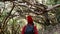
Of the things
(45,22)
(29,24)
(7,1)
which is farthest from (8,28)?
(29,24)

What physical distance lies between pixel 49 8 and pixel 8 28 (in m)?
1.22

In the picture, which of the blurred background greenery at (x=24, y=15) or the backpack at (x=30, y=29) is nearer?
the backpack at (x=30, y=29)

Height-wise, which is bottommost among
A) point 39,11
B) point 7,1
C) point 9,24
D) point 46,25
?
point 46,25

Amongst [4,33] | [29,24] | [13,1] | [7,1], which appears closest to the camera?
[29,24]

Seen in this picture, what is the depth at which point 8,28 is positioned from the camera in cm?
450

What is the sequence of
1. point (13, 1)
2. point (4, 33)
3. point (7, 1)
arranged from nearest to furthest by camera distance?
point (13, 1)
point (7, 1)
point (4, 33)

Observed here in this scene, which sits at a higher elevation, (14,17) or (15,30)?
(14,17)

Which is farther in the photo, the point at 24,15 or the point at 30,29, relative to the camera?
the point at 24,15

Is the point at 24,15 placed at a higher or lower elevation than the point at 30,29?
lower

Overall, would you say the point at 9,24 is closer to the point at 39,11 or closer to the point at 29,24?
the point at 39,11

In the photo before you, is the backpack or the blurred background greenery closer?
the backpack

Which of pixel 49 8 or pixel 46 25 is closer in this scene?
pixel 49 8

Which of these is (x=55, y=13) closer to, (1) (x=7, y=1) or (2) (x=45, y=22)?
(2) (x=45, y=22)

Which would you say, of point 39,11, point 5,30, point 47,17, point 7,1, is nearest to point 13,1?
point 7,1
